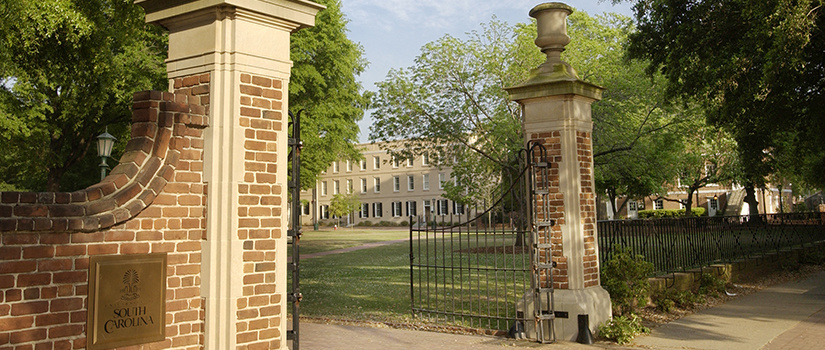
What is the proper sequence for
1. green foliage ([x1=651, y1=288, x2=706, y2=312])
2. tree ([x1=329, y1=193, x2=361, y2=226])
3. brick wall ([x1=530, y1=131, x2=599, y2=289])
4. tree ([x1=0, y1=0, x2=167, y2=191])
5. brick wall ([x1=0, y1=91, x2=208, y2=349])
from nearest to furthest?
brick wall ([x1=0, y1=91, x2=208, y2=349]), brick wall ([x1=530, y1=131, x2=599, y2=289]), green foliage ([x1=651, y1=288, x2=706, y2=312]), tree ([x1=0, y1=0, x2=167, y2=191]), tree ([x1=329, y1=193, x2=361, y2=226])

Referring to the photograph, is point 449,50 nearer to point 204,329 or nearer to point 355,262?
point 355,262

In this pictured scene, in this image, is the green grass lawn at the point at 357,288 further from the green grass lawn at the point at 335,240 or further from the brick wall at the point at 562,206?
the green grass lawn at the point at 335,240

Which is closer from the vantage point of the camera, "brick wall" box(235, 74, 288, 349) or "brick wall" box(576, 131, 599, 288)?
"brick wall" box(235, 74, 288, 349)

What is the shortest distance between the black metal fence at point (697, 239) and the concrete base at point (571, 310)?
4.96 feet

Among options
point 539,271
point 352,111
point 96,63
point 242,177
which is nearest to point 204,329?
point 242,177

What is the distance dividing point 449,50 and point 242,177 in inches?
650

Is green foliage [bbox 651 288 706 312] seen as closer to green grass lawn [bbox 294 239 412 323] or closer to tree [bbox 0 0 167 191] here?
green grass lawn [bbox 294 239 412 323]

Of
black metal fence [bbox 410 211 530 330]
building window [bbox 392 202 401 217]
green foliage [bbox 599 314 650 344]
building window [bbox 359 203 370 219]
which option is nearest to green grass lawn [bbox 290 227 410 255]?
black metal fence [bbox 410 211 530 330]

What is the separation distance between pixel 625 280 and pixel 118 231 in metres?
6.79

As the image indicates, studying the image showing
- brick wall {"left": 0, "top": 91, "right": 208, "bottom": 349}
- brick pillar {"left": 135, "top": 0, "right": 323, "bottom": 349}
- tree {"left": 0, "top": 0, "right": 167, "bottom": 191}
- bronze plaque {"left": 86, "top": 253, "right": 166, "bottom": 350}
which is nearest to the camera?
brick wall {"left": 0, "top": 91, "right": 208, "bottom": 349}

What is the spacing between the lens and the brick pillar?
4.19 meters

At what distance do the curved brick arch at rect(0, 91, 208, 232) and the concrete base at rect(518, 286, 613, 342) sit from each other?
4.81 metres

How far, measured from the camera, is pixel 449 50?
20062mm

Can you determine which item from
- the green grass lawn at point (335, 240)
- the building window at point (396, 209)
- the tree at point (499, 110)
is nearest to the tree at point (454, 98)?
the tree at point (499, 110)
